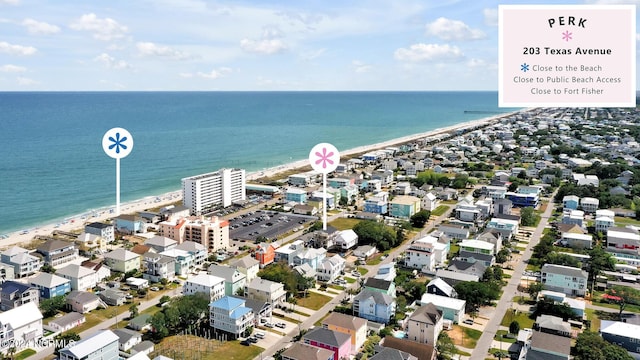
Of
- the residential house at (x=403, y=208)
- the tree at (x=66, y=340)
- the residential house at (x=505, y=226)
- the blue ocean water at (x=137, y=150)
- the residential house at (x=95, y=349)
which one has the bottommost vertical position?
the tree at (x=66, y=340)

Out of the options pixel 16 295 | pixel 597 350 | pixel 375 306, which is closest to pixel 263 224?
pixel 375 306

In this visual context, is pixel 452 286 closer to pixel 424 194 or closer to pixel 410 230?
pixel 410 230

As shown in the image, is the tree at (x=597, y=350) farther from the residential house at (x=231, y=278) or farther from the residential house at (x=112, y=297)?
the residential house at (x=112, y=297)

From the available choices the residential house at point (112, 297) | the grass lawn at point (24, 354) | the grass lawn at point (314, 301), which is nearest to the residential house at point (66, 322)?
the grass lawn at point (24, 354)

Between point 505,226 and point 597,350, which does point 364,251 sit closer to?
point 505,226

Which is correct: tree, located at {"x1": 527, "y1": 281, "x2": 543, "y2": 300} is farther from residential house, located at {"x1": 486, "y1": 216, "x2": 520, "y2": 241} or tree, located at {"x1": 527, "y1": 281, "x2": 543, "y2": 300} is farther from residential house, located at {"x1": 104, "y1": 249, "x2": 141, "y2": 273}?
residential house, located at {"x1": 104, "y1": 249, "x2": 141, "y2": 273}
